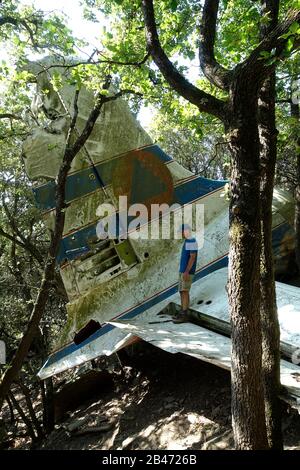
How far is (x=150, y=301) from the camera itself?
7676 mm

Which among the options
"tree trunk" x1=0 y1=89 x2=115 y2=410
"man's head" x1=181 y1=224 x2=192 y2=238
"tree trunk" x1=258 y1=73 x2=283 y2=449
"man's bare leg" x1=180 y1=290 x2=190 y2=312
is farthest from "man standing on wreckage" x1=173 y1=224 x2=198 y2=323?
"tree trunk" x1=258 y1=73 x2=283 y2=449

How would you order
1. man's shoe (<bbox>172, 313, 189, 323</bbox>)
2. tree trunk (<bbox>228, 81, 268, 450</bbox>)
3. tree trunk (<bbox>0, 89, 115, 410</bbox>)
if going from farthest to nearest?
man's shoe (<bbox>172, 313, 189, 323</bbox>), tree trunk (<bbox>0, 89, 115, 410</bbox>), tree trunk (<bbox>228, 81, 268, 450</bbox>)

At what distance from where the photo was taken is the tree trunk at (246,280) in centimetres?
371

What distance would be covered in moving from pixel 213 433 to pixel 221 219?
4.28 meters

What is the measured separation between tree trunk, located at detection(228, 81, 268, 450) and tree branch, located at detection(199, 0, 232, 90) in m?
0.43

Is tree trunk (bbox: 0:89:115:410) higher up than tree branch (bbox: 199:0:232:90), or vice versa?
tree branch (bbox: 199:0:232:90)

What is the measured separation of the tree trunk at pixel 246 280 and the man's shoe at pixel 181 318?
3.21 meters

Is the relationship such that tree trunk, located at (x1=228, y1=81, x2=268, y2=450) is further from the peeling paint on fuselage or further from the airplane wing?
the peeling paint on fuselage

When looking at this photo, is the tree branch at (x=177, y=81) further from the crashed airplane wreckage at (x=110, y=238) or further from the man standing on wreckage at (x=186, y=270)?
the man standing on wreckage at (x=186, y=270)

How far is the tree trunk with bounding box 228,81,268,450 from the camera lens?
3715 millimetres

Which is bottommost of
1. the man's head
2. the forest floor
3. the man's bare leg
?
the forest floor

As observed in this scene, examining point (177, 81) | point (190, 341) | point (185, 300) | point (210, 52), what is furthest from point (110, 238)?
point (210, 52)

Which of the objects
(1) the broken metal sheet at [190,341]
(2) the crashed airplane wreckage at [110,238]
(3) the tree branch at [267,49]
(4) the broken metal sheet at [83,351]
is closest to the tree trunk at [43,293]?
(2) the crashed airplane wreckage at [110,238]

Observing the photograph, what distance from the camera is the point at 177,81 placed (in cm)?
443
